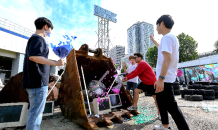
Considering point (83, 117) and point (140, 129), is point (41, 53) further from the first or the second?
point (140, 129)

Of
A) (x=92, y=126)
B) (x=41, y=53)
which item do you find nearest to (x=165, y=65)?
(x=92, y=126)

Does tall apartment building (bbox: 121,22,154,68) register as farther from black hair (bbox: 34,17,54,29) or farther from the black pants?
black hair (bbox: 34,17,54,29)

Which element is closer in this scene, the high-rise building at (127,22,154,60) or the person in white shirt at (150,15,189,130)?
the person in white shirt at (150,15,189,130)

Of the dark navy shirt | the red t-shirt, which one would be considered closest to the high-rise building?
the red t-shirt

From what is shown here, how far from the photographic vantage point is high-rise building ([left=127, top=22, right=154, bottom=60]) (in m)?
56.7

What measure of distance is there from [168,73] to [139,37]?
62.3m

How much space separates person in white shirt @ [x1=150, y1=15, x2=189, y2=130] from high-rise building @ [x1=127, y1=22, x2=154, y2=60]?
5580 centimetres

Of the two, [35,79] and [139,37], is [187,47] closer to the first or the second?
[35,79]

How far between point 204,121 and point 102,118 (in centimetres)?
233

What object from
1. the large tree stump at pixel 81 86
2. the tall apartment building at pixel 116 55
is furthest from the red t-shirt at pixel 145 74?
the tall apartment building at pixel 116 55

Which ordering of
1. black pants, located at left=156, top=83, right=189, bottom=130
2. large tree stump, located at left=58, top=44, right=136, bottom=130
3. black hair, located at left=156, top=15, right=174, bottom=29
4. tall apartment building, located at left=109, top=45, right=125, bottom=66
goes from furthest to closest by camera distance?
tall apartment building, located at left=109, top=45, right=125, bottom=66 → large tree stump, located at left=58, top=44, right=136, bottom=130 → black hair, located at left=156, top=15, right=174, bottom=29 → black pants, located at left=156, top=83, right=189, bottom=130

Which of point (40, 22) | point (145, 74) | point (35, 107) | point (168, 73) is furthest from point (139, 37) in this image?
point (35, 107)

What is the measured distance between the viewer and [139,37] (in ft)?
197

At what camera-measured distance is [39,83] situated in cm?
143
